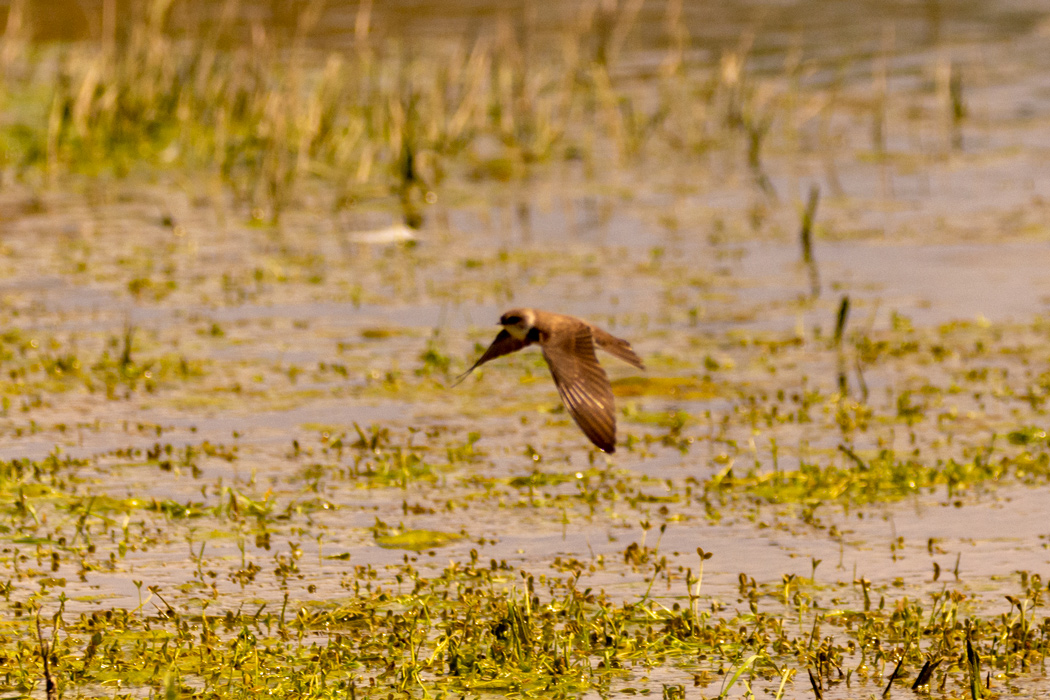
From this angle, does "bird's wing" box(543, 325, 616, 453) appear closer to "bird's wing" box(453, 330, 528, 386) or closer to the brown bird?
the brown bird

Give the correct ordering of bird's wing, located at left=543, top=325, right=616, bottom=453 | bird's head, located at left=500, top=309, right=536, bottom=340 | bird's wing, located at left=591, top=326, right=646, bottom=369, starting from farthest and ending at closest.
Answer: bird's wing, located at left=591, top=326, right=646, bottom=369 < bird's head, located at left=500, top=309, right=536, bottom=340 < bird's wing, located at left=543, top=325, right=616, bottom=453

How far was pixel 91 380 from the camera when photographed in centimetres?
1002

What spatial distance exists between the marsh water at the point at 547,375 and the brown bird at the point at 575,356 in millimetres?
714

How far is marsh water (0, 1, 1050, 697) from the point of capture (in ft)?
22.4

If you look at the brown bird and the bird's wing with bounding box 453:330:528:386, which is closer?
the brown bird

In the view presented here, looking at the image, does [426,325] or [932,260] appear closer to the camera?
[426,325]

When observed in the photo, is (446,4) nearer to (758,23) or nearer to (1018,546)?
(758,23)

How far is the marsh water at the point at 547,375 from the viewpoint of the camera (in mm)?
6836

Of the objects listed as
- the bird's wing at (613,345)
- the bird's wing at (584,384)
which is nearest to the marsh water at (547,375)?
the bird's wing at (584,384)

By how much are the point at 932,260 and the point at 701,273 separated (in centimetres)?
183

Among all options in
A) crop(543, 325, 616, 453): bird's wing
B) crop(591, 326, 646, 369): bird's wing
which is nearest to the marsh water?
crop(543, 325, 616, 453): bird's wing

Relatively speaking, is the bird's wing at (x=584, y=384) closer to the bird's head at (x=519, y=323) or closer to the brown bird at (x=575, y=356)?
the brown bird at (x=575, y=356)

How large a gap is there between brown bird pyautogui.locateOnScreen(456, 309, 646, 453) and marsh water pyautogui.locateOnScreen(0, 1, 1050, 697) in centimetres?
71

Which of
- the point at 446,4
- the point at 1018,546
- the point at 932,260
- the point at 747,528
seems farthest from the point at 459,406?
the point at 446,4
